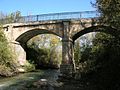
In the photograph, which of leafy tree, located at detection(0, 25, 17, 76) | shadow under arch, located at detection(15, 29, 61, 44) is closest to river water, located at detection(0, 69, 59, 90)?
leafy tree, located at detection(0, 25, 17, 76)

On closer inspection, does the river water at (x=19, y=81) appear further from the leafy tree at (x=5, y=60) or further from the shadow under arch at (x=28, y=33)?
the shadow under arch at (x=28, y=33)

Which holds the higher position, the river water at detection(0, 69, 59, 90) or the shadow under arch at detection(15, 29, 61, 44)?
the shadow under arch at detection(15, 29, 61, 44)

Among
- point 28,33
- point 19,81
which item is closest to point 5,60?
point 19,81

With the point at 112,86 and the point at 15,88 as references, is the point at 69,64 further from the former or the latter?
the point at 112,86

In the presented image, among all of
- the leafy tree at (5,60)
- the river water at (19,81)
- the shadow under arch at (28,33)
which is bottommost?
the river water at (19,81)

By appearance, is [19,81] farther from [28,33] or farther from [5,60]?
[28,33]

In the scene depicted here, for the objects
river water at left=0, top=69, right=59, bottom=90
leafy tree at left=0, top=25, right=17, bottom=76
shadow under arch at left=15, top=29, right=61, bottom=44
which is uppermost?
shadow under arch at left=15, top=29, right=61, bottom=44

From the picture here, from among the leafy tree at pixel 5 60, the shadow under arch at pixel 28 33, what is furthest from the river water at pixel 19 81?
the shadow under arch at pixel 28 33

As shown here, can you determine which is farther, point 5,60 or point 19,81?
point 5,60

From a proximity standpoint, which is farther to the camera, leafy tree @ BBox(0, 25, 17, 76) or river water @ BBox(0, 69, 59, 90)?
leafy tree @ BBox(0, 25, 17, 76)

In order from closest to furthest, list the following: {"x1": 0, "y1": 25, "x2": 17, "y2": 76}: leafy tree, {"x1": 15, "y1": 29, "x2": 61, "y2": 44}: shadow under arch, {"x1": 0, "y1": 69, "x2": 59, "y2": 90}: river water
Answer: {"x1": 0, "y1": 69, "x2": 59, "y2": 90}: river water, {"x1": 0, "y1": 25, "x2": 17, "y2": 76}: leafy tree, {"x1": 15, "y1": 29, "x2": 61, "y2": 44}: shadow under arch

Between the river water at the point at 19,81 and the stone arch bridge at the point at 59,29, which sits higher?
the stone arch bridge at the point at 59,29

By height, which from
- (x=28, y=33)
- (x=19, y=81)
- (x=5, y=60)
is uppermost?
(x=28, y=33)

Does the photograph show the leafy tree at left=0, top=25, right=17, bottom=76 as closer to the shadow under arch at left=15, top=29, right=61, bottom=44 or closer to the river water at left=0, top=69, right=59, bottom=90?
the river water at left=0, top=69, right=59, bottom=90
